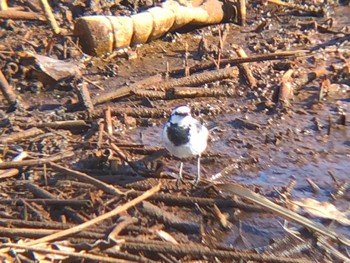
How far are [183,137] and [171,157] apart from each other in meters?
0.56

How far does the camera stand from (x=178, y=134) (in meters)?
6.83

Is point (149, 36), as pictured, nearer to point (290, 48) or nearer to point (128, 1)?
point (128, 1)

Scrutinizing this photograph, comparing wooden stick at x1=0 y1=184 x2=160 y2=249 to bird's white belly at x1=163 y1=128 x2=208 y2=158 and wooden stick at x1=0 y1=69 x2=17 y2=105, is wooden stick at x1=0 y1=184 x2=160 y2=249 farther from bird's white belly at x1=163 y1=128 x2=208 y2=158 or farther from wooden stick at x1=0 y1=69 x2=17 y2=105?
wooden stick at x1=0 y1=69 x2=17 y2=105

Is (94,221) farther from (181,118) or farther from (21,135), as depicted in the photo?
(21,135)

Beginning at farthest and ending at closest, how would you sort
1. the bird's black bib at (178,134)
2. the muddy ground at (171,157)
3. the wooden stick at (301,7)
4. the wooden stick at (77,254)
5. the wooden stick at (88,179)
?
1. the wooden stick at (301,7)
2. the bird's black bib at (178,134)
3. the wooden stick at (88,179)
4. the muddy ground at (171,157)
5. the wooden stick at (77,254)

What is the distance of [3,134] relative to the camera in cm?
744

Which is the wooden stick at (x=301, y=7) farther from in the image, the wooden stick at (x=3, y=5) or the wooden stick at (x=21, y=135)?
the wooden stick at (x=21, y=135)

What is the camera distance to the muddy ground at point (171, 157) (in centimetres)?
596

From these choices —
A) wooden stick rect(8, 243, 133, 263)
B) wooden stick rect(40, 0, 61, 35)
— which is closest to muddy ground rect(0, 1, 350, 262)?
wooden stick rect(8, 243, 133, 263)

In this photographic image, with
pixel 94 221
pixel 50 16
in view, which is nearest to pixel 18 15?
pixel 50 16

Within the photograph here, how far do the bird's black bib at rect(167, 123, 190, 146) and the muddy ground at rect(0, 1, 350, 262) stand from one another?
284 millimetres

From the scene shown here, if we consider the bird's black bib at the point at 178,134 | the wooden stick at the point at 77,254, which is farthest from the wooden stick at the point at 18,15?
the wooden stick at the point at 77,254

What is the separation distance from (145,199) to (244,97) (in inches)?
90.4

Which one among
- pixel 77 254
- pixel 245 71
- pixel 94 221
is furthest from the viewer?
pixel 245 71
